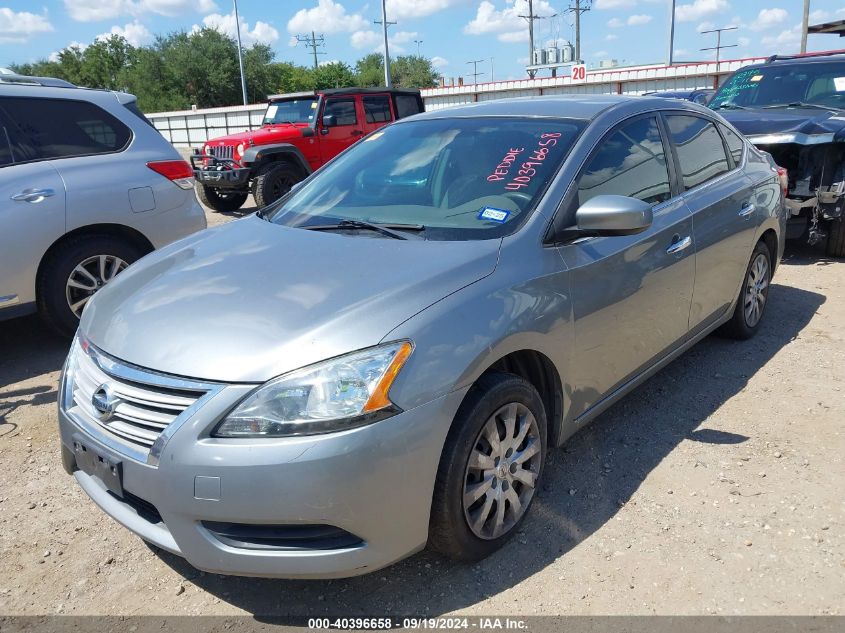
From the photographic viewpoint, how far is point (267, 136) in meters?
11.4

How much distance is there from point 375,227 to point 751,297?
300 cm

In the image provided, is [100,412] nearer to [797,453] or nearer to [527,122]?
[527,122]

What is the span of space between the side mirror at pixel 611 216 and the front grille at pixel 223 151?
957 centimetres

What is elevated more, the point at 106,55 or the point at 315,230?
the point at 106,55

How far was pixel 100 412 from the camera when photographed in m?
2.33

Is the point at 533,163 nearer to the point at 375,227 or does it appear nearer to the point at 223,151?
the point at 375,227

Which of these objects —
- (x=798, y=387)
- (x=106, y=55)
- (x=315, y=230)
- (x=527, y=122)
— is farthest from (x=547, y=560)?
(x=106, y=55)

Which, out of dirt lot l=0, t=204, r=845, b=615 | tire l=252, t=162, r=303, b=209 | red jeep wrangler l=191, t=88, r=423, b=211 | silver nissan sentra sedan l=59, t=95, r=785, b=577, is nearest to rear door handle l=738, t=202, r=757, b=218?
silver nissan sentra sedan l=59, t=95, r=785, b=577

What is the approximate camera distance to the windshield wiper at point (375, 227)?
2.91 m

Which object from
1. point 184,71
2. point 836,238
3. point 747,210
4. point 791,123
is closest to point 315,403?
point 747,210

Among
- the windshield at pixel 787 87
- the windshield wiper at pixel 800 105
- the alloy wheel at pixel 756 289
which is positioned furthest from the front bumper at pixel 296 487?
the windshield at pixel 787 87

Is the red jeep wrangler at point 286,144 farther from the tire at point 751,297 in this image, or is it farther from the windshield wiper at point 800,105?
the tire at point 751,297

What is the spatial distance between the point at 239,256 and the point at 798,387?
131 inches

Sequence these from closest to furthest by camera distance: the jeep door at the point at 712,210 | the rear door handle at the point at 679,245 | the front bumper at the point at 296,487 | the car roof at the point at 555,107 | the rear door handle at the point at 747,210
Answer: the front bumper at the point at 296,487
the car roof at the point at 555,107
the rear door handle at the point at 679,245
the jeep door at the point at 712,210
the rear door handle at the point at 747,210
